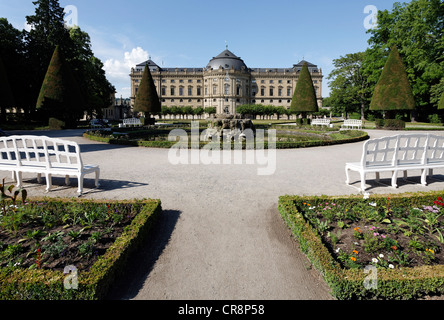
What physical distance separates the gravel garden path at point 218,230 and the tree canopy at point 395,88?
16.8 m

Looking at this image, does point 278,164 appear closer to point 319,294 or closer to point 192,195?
point 192,195

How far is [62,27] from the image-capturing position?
26.2 meters

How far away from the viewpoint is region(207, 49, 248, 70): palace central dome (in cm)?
6175

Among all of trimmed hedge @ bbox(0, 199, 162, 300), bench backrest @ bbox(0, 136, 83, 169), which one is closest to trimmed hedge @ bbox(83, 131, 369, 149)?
bench backrest @ bbox(0, 136, 83, 169)

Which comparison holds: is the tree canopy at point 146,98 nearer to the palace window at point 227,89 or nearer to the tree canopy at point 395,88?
the tree canopy at point 395,88

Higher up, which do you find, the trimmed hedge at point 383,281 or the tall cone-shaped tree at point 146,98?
the tall cone-shaped tree at point 146,98

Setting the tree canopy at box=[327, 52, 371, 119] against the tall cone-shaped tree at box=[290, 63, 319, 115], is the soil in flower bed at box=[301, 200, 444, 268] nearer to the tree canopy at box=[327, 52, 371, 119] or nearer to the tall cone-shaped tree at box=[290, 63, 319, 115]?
the tall cone-shaped tree at box=[290, 63, 319, 115]

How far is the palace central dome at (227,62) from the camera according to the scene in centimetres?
6175

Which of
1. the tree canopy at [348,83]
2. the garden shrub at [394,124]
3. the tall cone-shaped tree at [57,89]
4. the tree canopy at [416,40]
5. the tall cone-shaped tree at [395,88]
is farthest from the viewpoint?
the tree canopy at [348,83]

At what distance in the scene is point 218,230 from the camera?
360 centimetres

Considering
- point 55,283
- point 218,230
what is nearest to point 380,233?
point 218,230

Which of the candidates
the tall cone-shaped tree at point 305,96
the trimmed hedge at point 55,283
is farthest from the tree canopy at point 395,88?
the trimmed hedge at point 55,283

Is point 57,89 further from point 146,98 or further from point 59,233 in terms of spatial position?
point 59,233
